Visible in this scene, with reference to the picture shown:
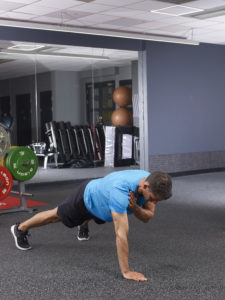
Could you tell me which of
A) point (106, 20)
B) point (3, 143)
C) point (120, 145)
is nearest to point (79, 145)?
point (120, 145)

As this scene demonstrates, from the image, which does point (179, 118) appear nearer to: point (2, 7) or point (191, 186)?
point (191, 186)

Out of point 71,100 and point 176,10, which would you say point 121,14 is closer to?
point 176,10

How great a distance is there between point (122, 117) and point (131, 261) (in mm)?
5739

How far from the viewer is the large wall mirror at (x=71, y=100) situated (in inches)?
331

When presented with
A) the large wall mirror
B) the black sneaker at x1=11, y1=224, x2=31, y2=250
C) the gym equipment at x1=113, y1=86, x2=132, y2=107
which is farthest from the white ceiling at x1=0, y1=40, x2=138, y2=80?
the black sneaker at x1=11, y1=224, x2=31, y2=250

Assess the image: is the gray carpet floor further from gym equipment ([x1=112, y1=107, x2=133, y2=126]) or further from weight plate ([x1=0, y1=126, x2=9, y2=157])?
gym equipment ([x1=112, y1=107, x2=133, y2=126])

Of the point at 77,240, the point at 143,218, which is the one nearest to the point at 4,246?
the point at 77,240

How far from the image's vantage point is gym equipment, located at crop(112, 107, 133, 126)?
9.52 metres

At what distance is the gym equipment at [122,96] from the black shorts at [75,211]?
5.64 metres

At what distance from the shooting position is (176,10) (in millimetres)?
7242

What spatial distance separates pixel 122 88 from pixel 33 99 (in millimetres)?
1850

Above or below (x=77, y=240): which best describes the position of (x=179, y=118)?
above

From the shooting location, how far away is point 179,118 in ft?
32.6

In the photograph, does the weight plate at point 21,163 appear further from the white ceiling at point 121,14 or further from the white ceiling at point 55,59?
the white ceiling at point 55,59
